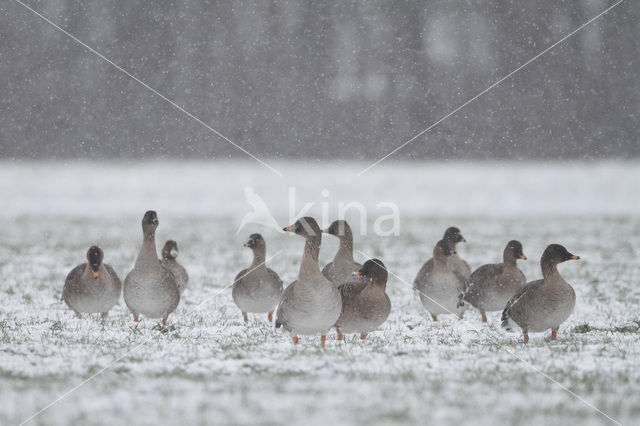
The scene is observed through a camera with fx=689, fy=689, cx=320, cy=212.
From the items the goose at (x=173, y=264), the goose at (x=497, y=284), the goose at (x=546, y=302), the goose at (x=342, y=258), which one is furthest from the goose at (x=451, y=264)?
the goose at (x=173, y=264)

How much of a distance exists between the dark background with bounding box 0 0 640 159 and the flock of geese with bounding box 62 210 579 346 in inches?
2017

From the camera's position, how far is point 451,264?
468 inches

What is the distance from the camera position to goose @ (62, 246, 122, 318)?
9859mm

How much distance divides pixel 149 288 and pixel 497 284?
5119 mm

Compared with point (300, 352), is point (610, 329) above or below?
above

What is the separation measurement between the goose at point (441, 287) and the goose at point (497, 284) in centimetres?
17

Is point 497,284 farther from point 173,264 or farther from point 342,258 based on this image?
point 173,264

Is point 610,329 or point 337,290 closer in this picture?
point 337,290

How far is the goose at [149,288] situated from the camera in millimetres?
9688

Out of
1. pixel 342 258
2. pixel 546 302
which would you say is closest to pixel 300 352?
pixel 342 258

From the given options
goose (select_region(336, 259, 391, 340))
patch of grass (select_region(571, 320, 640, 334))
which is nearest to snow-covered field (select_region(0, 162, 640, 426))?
patch of grass (select_region(571, 320, 640, 334))

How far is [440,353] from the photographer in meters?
7.84

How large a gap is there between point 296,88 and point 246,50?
7477mm

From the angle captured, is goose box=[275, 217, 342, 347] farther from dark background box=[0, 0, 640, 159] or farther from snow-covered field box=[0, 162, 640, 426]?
dark background box=[0, 0, 640, 159]
